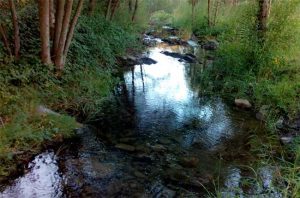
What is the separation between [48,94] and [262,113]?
3.99 m

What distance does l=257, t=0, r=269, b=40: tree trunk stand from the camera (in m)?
7.85

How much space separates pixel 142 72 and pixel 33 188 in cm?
656

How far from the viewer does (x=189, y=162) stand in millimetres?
4480

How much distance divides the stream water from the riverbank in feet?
0.81

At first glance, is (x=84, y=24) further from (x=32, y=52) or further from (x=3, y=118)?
(x=3, y=118)

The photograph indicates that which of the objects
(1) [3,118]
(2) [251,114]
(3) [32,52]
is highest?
(3) [32,52]

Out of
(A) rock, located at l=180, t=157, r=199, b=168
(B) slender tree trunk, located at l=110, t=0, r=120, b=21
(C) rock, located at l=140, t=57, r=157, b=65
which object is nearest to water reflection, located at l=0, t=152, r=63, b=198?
(A) rock, located at l=180, t=157, r=199, b=168

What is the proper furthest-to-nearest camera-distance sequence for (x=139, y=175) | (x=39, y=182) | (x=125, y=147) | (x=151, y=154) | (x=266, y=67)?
(x=266, y=67) → (x=125, y=147) → (x=151, y=154) → (x=139, y=175) → (x=39, y=182)

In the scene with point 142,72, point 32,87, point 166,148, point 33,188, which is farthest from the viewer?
point 142,72

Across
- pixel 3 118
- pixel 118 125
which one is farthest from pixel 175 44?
pixel 3 118

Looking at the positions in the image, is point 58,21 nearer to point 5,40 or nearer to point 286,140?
point 5,40

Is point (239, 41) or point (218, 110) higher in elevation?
point (239, 41)

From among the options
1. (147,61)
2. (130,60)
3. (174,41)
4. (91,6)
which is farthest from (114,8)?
(174,41)

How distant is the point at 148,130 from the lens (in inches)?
217
